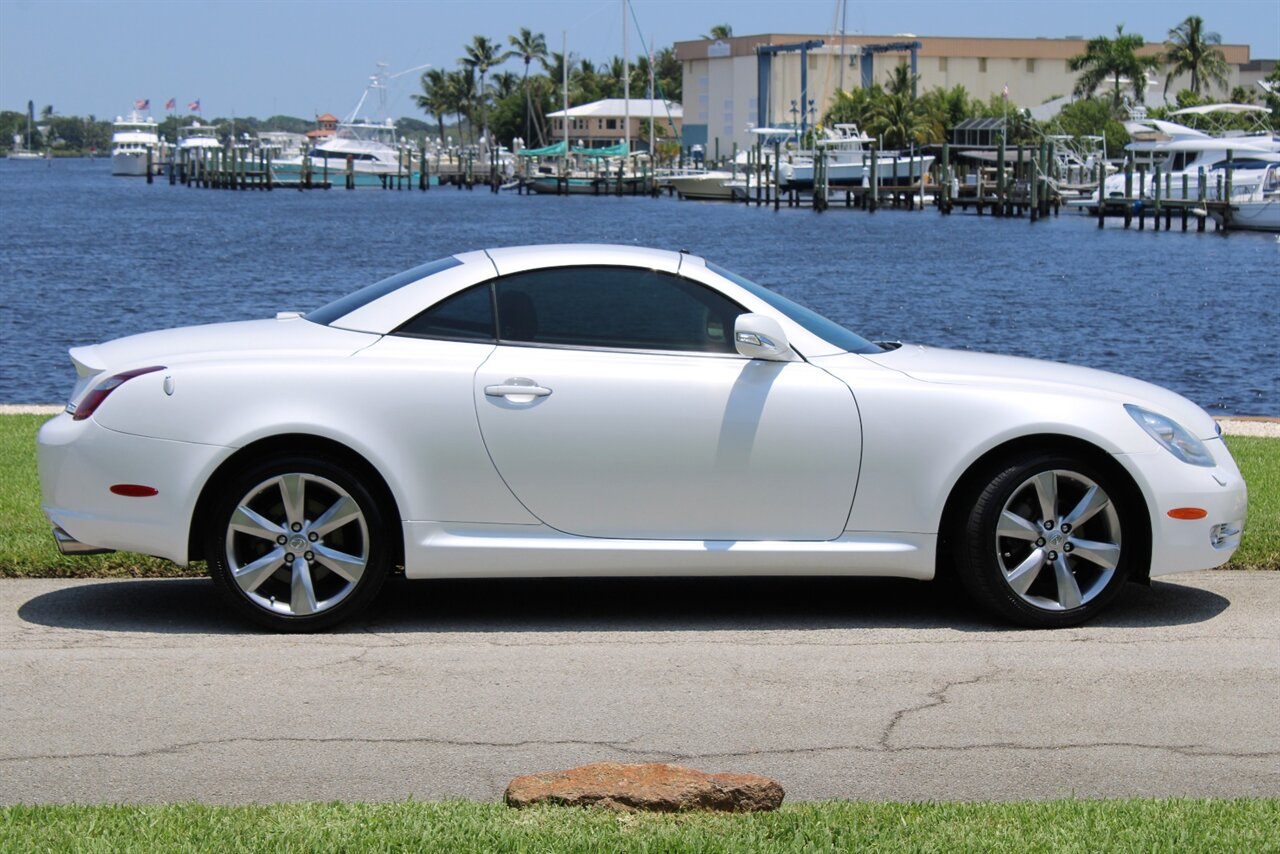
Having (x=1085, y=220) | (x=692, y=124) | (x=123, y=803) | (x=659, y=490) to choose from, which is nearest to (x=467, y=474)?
(x=659, y=490)

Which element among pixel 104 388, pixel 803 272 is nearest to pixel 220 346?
pixel 104 388

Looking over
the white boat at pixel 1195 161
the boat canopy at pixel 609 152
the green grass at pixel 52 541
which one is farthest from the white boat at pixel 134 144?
the green grass at pixel 52 541

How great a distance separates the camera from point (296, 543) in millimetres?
A: 6316

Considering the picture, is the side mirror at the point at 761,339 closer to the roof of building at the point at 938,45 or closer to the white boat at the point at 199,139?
the roof of building at the point at 938,45

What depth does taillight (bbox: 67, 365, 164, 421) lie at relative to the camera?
252 inches

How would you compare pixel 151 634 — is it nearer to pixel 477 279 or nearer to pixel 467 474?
pixel 467 474

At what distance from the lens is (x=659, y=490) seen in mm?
6402

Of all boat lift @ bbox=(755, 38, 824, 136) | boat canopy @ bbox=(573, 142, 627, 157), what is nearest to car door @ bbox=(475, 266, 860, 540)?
boat lift @ bbox=(755, 38, 824, 136)

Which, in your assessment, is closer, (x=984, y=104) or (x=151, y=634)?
(x=151, y=634)

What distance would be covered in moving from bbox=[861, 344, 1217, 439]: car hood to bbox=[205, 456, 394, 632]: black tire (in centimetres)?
218

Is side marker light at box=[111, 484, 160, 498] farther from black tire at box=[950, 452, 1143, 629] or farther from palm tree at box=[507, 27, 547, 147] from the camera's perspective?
palm tree at box=[507, 27, 547, 147]

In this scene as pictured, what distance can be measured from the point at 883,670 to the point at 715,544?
86 centimetres

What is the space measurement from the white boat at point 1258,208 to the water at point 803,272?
1.30 m

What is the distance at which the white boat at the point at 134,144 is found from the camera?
163m
